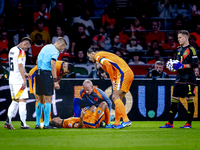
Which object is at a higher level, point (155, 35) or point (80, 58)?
point (155, 35)

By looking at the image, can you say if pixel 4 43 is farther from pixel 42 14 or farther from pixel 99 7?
pixel 99 7

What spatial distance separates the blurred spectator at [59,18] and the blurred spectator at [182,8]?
A: 4461mm

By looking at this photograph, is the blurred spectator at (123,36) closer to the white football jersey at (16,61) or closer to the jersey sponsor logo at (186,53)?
the jersey sponsor logo at (186,53)

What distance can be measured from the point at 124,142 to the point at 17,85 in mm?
3106

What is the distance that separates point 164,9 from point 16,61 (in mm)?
8996

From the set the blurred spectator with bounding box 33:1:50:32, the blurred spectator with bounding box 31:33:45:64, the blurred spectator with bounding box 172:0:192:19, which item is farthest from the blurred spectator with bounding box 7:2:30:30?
the blurred spectator with bounding box 172:0:192:19

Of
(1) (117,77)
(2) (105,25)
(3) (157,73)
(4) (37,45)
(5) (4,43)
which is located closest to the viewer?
(1) (117,77)

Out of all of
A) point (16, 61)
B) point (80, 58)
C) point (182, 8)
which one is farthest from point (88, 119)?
point (182, 8)

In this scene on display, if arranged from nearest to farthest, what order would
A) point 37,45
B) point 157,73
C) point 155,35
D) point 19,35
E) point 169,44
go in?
point 157,73, point 37,45, point 19,35, point 169,44, point 155,35

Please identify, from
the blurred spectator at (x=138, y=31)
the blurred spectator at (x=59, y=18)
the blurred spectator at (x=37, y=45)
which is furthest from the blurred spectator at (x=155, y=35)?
the blurred spectator at (x=37, y=45)

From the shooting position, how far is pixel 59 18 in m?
13.4

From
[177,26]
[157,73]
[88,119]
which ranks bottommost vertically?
[88,119]

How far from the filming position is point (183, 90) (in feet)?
23.2

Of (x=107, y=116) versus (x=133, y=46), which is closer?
(x=107, y=116)
